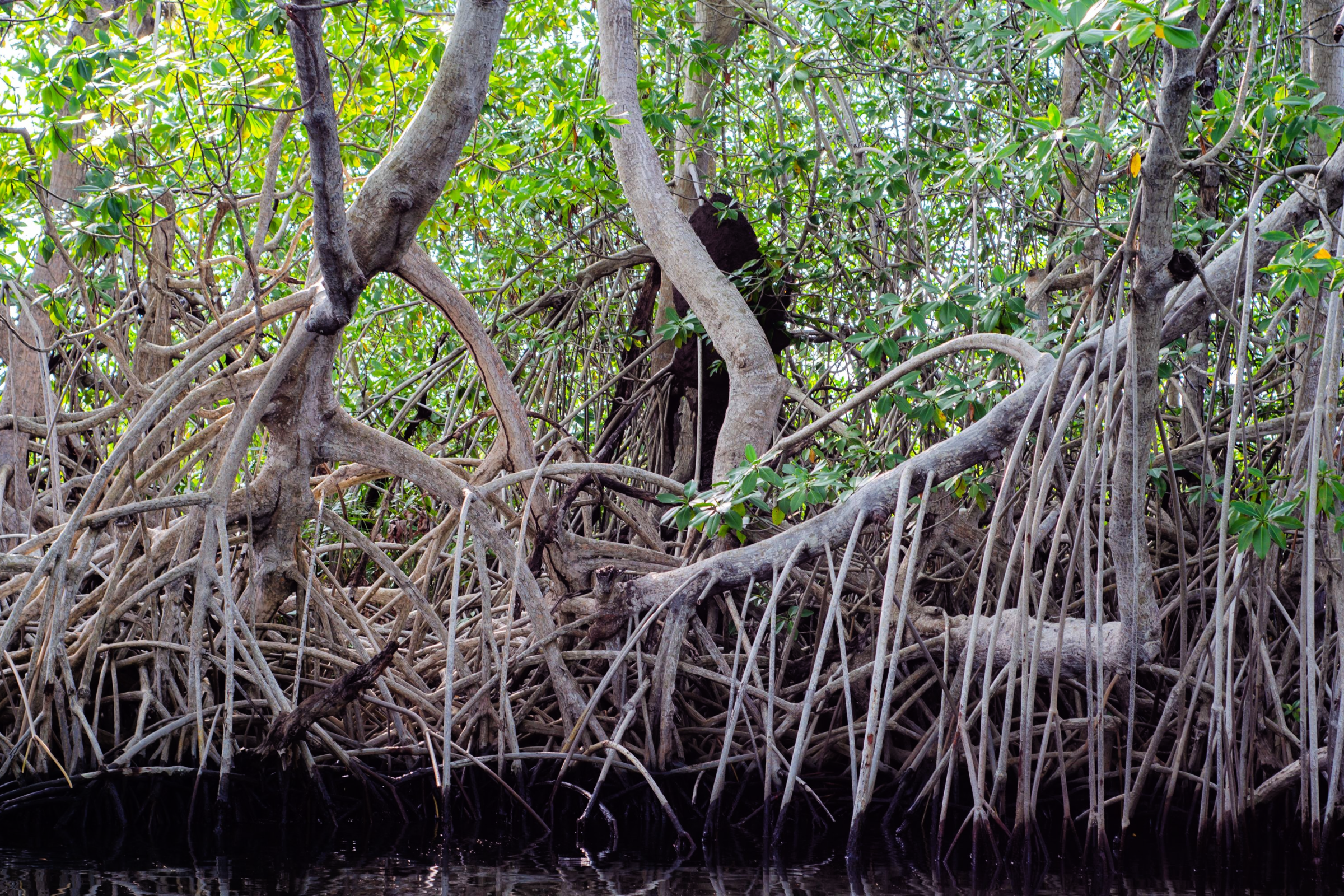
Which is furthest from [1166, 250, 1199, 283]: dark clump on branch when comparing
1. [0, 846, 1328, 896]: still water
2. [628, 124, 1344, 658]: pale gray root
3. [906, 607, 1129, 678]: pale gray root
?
[0, 846, 1328, 896]: still water

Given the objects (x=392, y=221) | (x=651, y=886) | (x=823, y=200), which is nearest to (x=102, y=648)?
(x=392, y=221)

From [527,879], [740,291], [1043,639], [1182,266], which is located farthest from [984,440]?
[740,291]

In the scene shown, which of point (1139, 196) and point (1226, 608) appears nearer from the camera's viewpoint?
point (1139, 196)

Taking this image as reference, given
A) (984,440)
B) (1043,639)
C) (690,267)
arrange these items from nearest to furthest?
(984,440), (1043,639), (690,267)

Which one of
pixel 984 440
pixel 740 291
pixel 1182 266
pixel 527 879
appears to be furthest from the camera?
pixel 740 291

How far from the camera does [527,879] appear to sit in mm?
2799

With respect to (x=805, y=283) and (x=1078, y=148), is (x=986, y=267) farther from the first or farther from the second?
(x=1078, y=148)

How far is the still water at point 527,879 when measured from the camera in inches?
103

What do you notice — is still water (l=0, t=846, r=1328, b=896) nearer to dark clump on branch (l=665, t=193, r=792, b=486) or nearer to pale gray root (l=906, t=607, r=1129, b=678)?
pale gray root (l=906, t=607, r=1129, b=678)

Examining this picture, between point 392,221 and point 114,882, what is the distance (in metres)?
1.84

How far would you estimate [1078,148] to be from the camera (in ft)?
7.45

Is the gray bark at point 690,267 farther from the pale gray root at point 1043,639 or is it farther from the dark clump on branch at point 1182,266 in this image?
the dark clump on branch at point 1182,266

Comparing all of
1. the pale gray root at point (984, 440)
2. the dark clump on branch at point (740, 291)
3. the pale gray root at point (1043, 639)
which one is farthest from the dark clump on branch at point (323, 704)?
the dark clump on branch at point (740, 291)

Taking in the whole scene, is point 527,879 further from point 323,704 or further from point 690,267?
point 690,267
